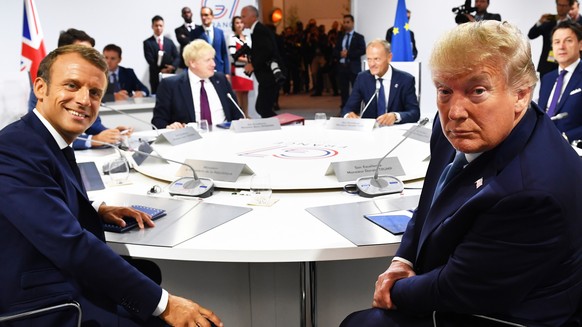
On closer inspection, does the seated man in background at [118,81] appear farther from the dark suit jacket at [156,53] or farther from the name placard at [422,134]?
the name placard at [422,134]

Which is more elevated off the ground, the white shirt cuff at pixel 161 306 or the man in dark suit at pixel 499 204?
the man in dark suit at pixel 499 204

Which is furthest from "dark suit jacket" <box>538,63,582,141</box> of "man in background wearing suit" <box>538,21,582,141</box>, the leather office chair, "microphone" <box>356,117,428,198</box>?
the leather office chair

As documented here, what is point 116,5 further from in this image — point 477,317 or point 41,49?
point 477,317

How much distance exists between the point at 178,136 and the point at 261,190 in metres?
1.38

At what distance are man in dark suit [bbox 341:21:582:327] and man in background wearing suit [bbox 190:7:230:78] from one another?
23.3 feet

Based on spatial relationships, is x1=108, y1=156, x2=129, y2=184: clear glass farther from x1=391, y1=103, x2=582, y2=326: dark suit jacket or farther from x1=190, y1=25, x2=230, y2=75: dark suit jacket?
x1=190, y1=25, x2=230, y2=75: dark suit jacket

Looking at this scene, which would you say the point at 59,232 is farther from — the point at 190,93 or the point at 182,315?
the point at 190,93

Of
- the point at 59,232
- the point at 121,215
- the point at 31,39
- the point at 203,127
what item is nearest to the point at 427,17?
the point at 203,127

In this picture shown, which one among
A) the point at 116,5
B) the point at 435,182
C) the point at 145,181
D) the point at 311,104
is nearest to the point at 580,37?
the point at 435,182

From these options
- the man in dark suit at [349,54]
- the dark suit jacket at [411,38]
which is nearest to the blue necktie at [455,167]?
the dark suit jacket at [411,38]

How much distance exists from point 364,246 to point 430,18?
880 cm

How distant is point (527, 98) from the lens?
1.36 metres

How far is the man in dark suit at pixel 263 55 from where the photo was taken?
23.6ft

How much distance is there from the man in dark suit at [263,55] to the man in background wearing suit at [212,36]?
1043mm
